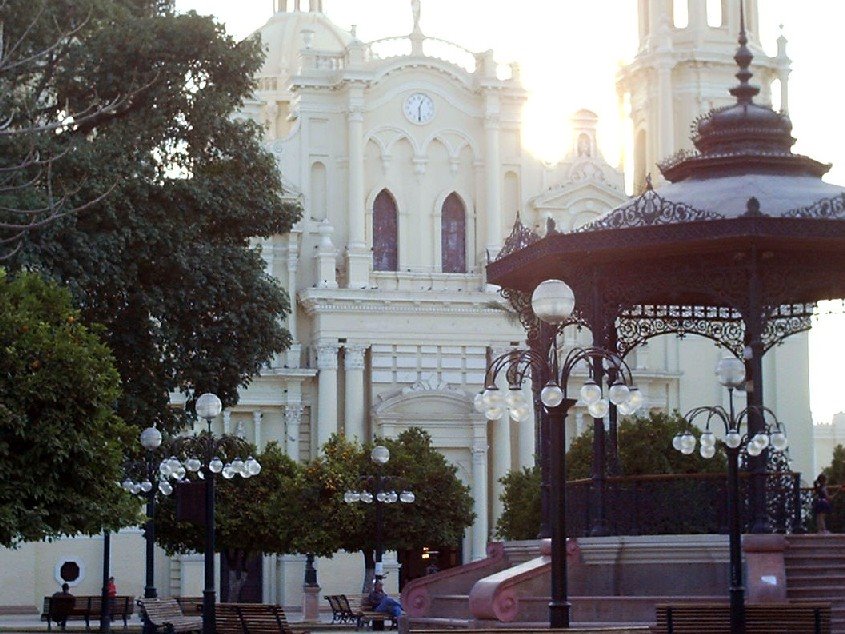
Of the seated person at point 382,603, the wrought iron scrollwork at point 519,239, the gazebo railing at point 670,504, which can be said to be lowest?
the seated person at point 382,603

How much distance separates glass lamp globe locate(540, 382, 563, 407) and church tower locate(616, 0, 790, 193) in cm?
4639

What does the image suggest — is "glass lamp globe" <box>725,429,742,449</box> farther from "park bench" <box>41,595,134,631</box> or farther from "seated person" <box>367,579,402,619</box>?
"park bench" <box>41,595,134,631</box>

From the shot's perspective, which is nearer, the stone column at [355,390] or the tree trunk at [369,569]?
A: the tree trunk at [369,569]

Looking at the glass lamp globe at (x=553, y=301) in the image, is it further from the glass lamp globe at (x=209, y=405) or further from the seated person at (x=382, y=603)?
the seated person at (x=382, y=603)

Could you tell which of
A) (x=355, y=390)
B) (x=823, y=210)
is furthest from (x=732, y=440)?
(x=355, y=390)

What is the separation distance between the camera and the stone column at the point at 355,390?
61.6 m

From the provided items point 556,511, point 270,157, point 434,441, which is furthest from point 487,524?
point 556,511

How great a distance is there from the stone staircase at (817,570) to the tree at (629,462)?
21328mm

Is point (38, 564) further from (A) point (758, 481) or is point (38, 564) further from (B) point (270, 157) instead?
(A) point (758, 481)

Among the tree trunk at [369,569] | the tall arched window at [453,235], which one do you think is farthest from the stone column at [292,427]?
the tree trunk at [369,569]

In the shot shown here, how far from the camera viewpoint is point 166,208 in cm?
3741

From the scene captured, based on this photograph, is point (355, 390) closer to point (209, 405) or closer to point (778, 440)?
point (209, 405)

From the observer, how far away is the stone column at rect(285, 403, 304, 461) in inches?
2434

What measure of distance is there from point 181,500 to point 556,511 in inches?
405
